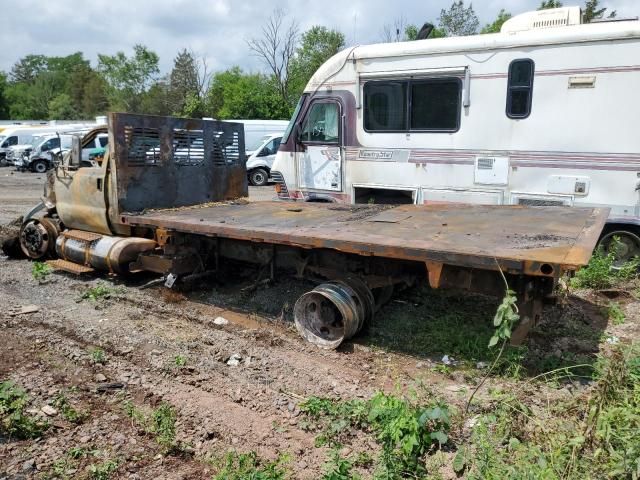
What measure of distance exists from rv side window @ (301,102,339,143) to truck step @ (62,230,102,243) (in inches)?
144

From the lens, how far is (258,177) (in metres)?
20.3

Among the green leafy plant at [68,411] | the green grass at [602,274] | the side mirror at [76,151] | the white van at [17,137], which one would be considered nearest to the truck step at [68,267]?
the side mirror at [76,151]

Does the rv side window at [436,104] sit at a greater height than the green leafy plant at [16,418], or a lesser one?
greater

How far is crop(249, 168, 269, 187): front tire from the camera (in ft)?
66.4

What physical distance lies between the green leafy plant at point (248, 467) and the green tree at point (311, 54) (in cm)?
4495

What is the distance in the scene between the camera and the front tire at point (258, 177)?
2025 centimetres

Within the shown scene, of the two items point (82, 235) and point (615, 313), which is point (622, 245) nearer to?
point (615, 313)

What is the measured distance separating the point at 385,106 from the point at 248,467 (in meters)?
6.35

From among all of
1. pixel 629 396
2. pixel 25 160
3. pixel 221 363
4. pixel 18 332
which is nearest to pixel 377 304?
pixel 221 363

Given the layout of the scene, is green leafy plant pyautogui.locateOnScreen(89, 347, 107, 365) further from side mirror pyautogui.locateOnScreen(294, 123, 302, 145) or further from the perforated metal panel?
side mirror pyautogui.locateOnScreen(294, 123, 302, 145)

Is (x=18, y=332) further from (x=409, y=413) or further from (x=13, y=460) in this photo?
(x=409, y=413)

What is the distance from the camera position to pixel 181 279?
648 centimetres

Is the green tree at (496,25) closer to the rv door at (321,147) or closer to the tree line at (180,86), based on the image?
the tree line at (180,86)

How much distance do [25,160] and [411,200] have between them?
26337 mm
